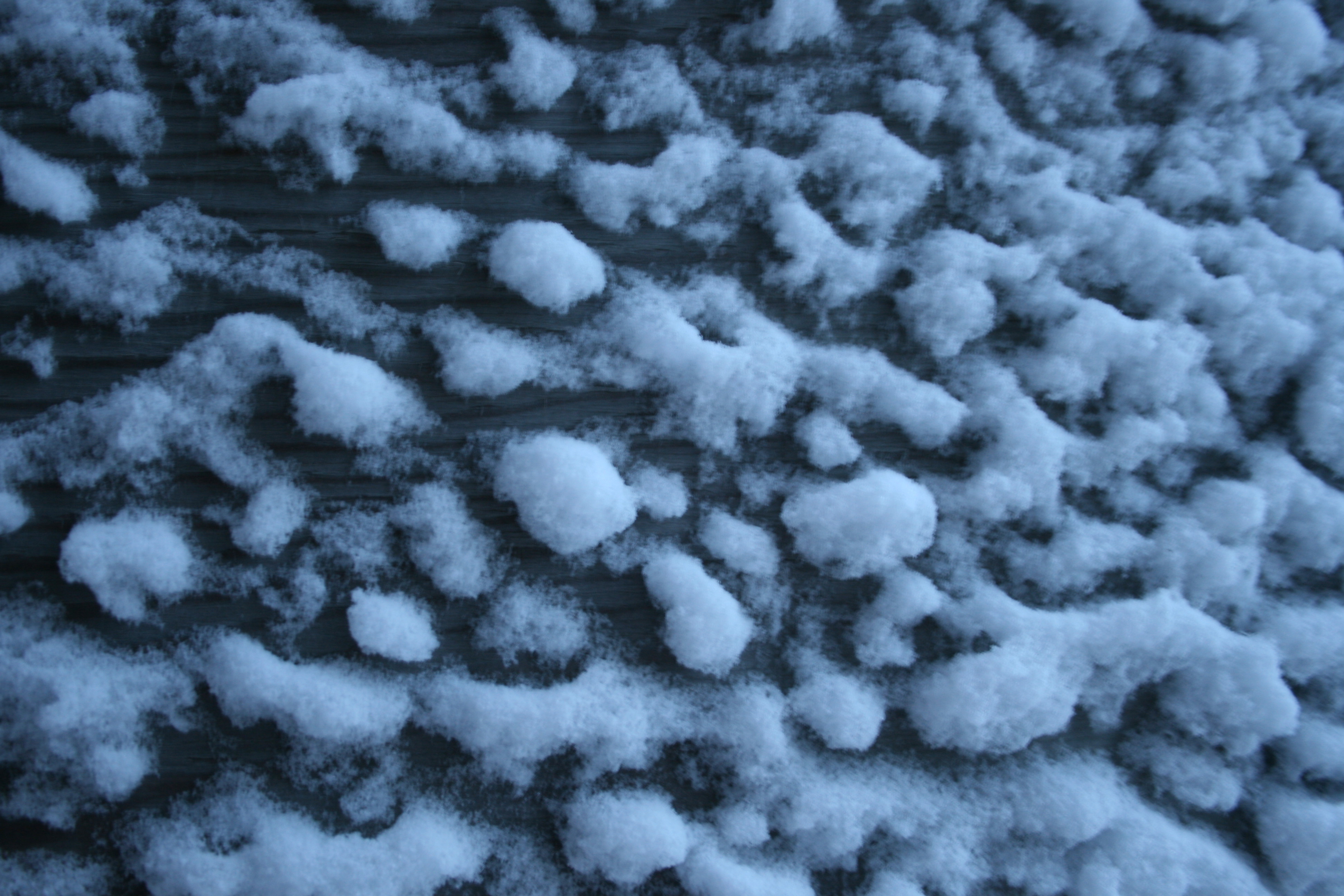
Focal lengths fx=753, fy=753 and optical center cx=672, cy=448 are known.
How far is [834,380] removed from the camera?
526 mm

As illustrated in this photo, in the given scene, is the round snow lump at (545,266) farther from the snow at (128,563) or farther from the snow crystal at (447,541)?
the snow at (128,563)

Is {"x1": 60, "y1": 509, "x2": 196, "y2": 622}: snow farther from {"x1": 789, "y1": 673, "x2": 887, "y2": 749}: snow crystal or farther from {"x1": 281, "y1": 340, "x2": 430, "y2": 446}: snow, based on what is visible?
{"x1": 789, "y1": 673, "x2": 887, "y2": 749}: snow crystal

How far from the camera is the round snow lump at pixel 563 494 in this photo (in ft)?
1.59

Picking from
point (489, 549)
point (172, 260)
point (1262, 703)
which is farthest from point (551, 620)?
point (1262, 703)

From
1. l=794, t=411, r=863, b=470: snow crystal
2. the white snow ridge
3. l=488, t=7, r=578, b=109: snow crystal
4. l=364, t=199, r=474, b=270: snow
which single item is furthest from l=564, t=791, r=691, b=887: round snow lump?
l=488, t=7, r=578, b=109: snow crystal

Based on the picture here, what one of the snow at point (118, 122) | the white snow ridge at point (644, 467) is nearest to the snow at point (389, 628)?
the white snow ridge at point (644, 467)

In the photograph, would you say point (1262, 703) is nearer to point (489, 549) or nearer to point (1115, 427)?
point (1115, 427)

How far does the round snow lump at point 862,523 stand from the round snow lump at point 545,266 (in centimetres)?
21

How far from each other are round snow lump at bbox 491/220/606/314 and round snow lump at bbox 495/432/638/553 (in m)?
0.10

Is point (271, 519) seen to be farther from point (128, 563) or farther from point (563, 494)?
point (563, 494)

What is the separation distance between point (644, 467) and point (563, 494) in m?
0.06

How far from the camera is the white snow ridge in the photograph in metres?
0.47

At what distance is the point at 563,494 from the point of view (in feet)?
1.59

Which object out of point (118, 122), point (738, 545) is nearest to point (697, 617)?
point (738, 545)
